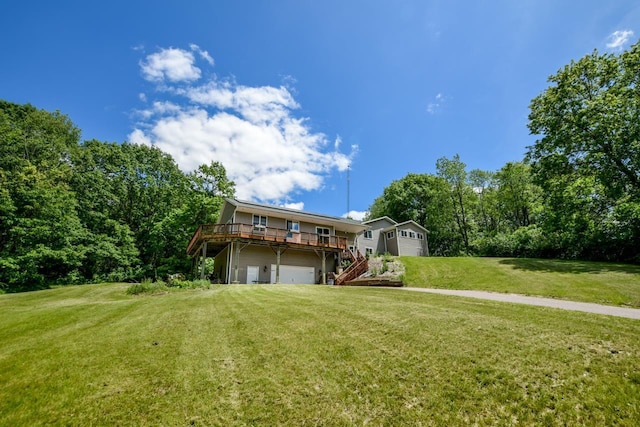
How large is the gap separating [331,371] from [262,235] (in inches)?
655

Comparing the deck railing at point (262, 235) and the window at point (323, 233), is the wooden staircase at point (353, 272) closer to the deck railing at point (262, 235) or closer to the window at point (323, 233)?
the deck railing at point (262, 235)

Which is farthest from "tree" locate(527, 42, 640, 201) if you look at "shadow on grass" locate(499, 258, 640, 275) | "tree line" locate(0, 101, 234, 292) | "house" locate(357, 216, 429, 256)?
"tree line" locate(0, 101, 234, 292)

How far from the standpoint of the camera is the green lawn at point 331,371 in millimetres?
3055

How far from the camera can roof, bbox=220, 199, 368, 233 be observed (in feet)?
69.5

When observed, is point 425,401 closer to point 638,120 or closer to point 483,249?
point 638,120

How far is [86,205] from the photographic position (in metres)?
29.7

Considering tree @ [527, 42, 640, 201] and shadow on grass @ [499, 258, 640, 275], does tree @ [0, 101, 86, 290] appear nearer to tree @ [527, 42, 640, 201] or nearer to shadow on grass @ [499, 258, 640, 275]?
shadow on grass @ [499, 258, 640, 275]

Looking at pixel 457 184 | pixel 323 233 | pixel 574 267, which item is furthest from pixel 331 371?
pixel 457 184

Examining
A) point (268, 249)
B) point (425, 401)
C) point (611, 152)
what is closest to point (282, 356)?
point (425, 401)

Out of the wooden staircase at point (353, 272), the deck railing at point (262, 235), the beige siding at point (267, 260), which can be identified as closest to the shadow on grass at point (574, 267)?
the wooden staircase at point (353, 272)

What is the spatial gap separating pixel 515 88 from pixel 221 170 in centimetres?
3212

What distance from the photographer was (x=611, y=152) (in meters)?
19.6

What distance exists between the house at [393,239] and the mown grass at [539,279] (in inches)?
438

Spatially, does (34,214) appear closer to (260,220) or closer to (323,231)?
(260,220)
